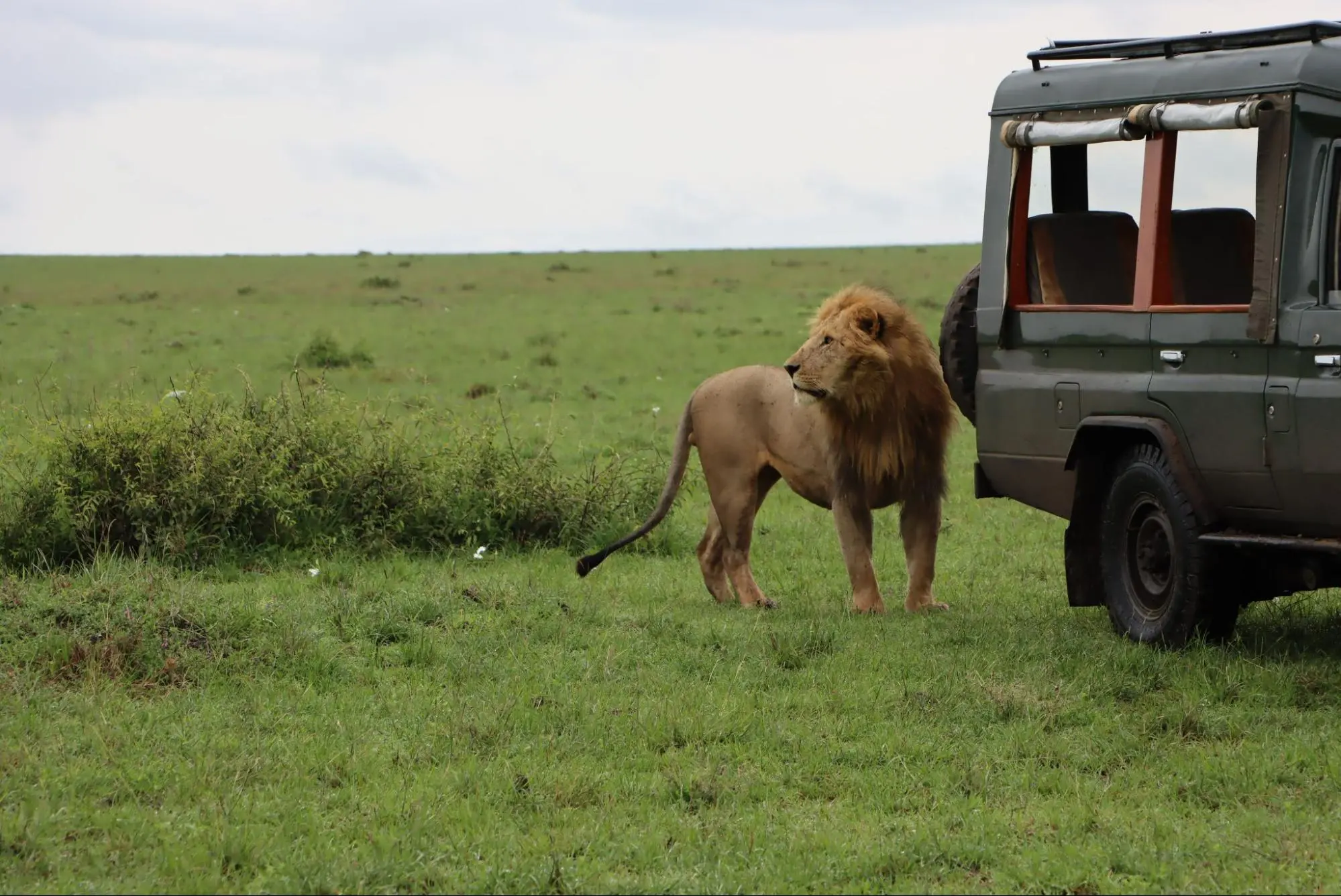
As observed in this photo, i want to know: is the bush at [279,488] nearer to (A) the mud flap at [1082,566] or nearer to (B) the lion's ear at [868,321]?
(B) the lion's ear at [868,321]

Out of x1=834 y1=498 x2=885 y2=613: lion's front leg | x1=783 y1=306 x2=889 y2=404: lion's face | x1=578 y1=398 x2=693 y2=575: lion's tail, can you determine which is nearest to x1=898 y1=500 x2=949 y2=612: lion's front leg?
x1=834 y1=498 x2=885 y2=613: lion's front leg

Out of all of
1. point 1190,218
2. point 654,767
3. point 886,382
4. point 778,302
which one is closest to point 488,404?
point 886,382

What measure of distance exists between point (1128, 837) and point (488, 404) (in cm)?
1337

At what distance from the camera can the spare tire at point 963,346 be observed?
25.1 ft

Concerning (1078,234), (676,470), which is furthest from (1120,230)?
(676,470)

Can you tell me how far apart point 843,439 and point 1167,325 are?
1.92 metres

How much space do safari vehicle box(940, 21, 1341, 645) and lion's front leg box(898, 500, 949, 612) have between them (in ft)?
1.32

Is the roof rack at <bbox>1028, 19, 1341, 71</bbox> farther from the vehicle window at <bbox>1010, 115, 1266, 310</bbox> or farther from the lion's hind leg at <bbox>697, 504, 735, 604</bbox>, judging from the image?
the lion's hind leg at <bbox>697, 504, 735, 604</bbox>

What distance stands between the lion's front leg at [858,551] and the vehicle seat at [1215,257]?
6.29ft

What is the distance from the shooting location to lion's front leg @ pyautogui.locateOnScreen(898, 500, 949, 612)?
8086 mm

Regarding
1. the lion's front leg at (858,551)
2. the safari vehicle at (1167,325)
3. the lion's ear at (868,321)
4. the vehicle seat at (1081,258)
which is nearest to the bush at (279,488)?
the lion's front leg at (858,551)

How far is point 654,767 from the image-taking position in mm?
5465

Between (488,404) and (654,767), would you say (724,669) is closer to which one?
(654,767)

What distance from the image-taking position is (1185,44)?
6.73m
